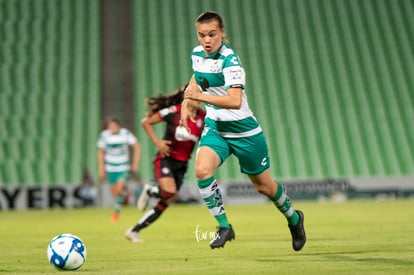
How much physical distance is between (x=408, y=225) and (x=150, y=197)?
395 cm

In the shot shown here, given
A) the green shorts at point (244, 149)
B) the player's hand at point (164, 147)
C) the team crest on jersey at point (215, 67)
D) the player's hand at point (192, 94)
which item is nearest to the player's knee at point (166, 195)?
the player's hand at point (164, 147)

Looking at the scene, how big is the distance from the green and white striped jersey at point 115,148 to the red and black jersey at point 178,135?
258 inches

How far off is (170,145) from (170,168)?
0.32 metres

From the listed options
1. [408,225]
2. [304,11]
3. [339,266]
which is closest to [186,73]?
[304,11]

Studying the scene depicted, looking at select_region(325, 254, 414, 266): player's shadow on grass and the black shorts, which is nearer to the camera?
select_region(325, 254, 414, 266): player's shadow on grass

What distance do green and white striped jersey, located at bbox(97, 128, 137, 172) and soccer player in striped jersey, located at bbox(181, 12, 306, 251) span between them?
32.0ft

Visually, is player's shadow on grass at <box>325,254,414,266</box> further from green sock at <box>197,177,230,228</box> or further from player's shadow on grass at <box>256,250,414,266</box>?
green sock at <box>197,177,230,228</box>

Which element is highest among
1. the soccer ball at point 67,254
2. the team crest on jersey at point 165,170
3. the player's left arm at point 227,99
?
the player's left arm at point 227,99

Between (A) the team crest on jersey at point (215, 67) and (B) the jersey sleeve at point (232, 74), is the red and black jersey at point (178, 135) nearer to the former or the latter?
(A) the team crest on jersey at point (215, 67)

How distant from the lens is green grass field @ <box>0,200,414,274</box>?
6.66 meters

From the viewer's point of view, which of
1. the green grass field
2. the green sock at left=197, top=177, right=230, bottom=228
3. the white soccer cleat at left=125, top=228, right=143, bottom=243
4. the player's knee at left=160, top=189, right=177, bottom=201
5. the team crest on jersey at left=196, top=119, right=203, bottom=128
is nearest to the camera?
the green grass field

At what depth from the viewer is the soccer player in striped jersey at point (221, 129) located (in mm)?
7293

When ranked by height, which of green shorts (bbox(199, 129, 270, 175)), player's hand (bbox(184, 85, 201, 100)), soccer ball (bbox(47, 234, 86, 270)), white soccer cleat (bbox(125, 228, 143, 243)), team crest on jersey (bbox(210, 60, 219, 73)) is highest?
team crest on jersey (bbox(210, 60, 219, 73))

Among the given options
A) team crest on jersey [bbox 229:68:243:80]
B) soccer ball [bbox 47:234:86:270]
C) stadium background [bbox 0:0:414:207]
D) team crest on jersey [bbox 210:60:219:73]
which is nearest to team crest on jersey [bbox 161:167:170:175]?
team crest on jersey [bbox 210:60:219:73]
